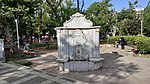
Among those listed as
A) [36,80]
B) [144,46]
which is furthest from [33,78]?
[144,46]

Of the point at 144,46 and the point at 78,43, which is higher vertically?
the point at 78,43

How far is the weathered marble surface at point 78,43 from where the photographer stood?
11.4 meters

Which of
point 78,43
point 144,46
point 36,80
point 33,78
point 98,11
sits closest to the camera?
point 36,80

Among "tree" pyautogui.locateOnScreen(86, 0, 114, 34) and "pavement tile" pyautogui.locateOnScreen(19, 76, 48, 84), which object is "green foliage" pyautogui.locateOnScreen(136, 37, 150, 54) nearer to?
"pavement tile" pyautogui.locateOnScreen(19, 76, 48, 84)

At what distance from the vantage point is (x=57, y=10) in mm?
26516

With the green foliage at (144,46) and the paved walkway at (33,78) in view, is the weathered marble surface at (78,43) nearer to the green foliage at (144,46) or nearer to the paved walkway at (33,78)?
the paved walkway at (33,78)

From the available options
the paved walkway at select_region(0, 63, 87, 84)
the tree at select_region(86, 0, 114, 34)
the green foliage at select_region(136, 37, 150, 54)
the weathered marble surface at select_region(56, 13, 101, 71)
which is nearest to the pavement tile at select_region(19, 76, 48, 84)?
the paved walkway at select_region(0, 63, 87, 84)

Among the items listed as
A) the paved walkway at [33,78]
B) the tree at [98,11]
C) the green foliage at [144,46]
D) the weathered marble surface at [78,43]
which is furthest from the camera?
the tree at [98,11]

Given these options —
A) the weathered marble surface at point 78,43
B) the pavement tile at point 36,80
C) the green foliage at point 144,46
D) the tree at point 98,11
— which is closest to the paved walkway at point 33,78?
the pavement tile at point 36,80

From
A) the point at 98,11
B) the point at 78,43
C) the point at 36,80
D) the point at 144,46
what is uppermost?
the point at 98,11

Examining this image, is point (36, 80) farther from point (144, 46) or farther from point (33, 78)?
point (144, 46)

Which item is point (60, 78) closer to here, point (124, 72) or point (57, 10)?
point (124, 72)

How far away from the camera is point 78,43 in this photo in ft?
37.8

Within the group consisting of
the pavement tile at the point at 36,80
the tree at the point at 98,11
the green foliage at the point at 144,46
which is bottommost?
the pavement tile at the point at 36,80
